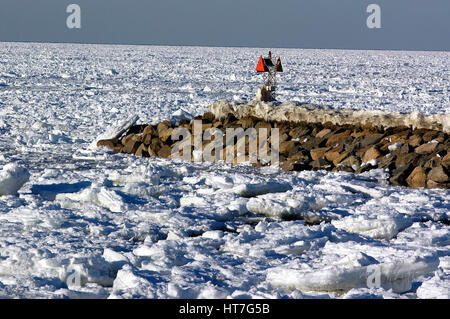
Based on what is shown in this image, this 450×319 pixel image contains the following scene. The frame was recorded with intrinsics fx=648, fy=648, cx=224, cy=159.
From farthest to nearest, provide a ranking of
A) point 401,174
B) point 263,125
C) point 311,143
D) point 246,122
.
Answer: point 246,122 → point 263,125 → point 311,143 → point 401,174

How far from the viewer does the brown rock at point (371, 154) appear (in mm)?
9352

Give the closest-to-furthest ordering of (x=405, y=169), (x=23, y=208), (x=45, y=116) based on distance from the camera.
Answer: (x=23, y=208)
(x=405, y=169)
(x=45, y=116)

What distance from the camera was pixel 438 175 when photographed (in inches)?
324

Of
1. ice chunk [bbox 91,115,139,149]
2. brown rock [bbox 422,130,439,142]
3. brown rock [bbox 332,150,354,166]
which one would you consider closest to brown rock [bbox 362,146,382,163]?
brown rock [bbox 332,150,354,166]

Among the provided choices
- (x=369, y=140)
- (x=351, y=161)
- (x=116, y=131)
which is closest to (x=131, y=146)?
(x=116, y=131)

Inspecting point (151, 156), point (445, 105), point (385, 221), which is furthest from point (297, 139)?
point (445, 105)

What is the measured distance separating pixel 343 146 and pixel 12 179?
503cm

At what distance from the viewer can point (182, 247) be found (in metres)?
5.41

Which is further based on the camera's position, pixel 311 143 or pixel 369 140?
pixel 311 143

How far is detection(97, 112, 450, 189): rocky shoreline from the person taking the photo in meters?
8.61

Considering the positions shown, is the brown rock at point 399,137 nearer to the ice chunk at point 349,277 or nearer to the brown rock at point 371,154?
the brown rock at point 371,154

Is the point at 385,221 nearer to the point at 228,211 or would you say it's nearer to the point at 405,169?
the point at 228,211

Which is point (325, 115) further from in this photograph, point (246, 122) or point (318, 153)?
point (318, 153)
